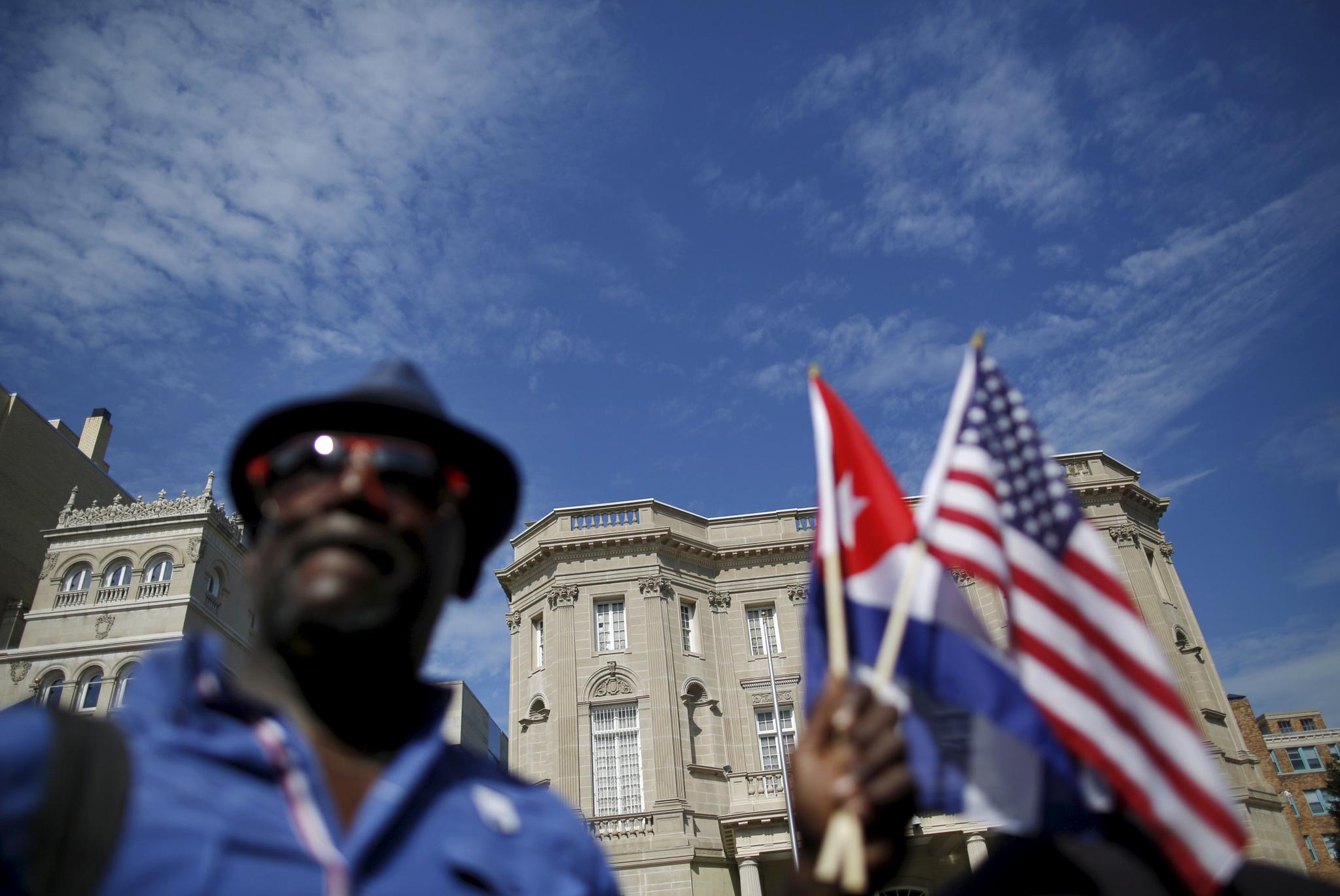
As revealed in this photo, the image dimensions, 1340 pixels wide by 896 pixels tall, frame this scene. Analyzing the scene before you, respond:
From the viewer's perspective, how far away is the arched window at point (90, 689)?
Answer: 24.5 m

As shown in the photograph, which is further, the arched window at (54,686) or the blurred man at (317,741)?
the arched window at (54,686)

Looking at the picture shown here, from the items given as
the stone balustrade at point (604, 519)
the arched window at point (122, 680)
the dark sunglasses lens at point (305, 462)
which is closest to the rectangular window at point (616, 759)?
the stone balustrade at point (604, 519)

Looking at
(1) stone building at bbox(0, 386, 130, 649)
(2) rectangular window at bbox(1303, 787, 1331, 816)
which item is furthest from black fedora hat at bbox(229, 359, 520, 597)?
(2) rectangular window at bbox(1303, 787, 1331, 816)

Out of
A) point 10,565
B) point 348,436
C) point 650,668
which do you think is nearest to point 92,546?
point 10,565

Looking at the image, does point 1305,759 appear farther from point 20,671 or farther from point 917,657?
point 20,671

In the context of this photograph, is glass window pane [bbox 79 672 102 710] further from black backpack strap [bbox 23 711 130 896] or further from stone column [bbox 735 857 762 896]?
black backpack strap [bbox 23 711 130 896]

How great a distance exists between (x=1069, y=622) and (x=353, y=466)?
227 centimetres

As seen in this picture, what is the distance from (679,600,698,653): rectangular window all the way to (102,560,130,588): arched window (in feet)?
57.3

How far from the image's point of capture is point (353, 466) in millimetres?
2203

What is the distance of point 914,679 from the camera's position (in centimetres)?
271

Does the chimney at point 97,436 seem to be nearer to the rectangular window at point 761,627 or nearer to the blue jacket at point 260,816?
the rectangular window at point 761,627

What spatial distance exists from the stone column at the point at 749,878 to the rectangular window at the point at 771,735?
2.67 metres

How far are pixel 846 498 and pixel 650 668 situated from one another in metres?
22.4

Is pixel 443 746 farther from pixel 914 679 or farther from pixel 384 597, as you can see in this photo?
pixel 914 679
